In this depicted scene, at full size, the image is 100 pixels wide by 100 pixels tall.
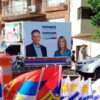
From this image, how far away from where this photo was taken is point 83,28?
130ft

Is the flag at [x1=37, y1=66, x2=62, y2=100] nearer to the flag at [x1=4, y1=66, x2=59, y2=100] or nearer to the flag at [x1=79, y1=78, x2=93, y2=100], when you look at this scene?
the flag at [x1=4, y1=66, x2=59, y2=100]

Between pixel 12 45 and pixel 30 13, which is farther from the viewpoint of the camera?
pixel 30 13

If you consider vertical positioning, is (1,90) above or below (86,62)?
above

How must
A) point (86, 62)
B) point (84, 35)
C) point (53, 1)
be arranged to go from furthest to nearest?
point (53, 1)
point (84, 35)
point (86, 62)

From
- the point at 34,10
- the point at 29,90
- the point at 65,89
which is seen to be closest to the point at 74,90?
the point at 65,89

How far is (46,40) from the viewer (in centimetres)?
2641

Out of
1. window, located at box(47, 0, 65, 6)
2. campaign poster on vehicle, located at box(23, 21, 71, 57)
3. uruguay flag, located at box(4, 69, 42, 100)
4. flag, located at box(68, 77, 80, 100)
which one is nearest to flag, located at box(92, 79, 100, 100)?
flag, located at box(68, 77, 80, 100)

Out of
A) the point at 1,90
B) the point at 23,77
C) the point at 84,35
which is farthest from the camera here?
the point at 84,35

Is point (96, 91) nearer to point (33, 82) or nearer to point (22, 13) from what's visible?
point (33, 82)

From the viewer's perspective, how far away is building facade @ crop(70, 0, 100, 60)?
3906 centimetres

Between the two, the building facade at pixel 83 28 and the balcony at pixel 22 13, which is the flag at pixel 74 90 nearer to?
the building facade at pixel 83 28

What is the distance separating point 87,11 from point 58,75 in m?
35.4

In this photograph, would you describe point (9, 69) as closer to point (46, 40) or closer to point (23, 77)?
point (23, 77)

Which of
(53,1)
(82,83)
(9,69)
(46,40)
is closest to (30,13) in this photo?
(53,1)
